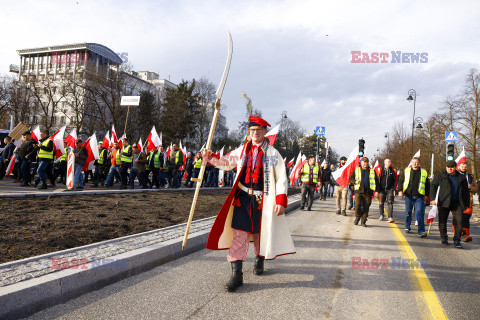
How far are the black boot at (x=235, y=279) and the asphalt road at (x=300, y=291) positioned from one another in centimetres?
8

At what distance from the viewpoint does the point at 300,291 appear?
154 inches

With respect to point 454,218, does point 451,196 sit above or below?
above

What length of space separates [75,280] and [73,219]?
300 centimetres

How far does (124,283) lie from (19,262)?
1.10m

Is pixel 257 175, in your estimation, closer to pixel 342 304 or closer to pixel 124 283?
pixel 342 304

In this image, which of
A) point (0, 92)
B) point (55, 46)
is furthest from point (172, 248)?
point (55, 46)

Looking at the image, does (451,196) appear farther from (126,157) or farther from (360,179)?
(126,157)

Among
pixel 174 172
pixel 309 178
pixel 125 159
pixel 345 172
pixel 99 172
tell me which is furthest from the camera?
pixel 174 172

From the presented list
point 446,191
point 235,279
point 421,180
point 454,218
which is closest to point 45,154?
point 235,279

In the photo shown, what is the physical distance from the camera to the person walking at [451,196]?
23.8 feet

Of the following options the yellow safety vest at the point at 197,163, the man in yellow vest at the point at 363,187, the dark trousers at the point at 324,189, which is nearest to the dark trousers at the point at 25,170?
the yellow safety vest at the point at 197,163

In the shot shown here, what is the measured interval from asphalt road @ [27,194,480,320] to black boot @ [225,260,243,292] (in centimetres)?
8

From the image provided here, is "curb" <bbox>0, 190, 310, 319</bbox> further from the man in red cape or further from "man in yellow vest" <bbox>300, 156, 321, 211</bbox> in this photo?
"man in yellow vest" <bbox>300, 156, 321, 211</bbox>

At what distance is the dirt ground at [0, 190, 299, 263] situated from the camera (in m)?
4.66
